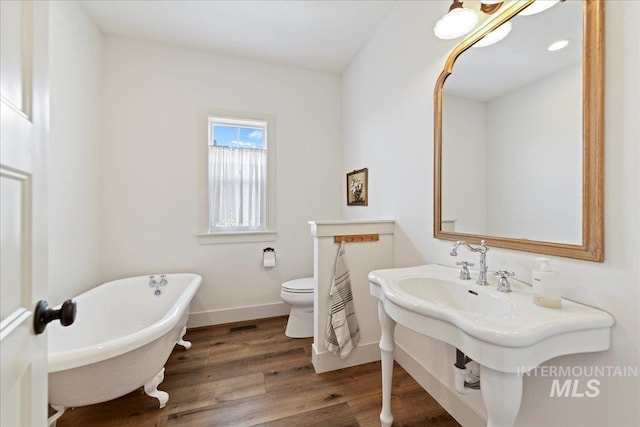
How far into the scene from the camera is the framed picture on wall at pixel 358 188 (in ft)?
8.09

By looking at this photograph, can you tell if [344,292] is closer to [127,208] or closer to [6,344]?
[6,344]

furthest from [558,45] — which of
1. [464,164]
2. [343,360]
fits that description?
[343,360]

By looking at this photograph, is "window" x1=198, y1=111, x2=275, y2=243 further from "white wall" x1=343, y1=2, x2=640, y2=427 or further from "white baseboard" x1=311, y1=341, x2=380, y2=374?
"white baseboard" x1=311, y1=341, x2=380, y2=374

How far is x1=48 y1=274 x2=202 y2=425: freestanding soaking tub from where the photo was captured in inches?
45.5

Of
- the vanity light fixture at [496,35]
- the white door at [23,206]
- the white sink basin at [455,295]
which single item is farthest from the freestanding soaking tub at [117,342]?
the vanity light fixture at [496,35]

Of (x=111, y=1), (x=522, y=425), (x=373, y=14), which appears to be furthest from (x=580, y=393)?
(x=111, y=1)

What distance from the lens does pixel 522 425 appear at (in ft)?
3.52

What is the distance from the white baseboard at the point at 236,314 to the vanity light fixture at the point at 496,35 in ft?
8.86

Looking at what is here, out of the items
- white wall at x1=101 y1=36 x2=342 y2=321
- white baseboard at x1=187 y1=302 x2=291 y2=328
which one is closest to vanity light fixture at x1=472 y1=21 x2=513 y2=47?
white wall at x1=101 y1=36 x2=342 y2=321

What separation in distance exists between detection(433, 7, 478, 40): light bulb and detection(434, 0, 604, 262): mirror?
65 mm

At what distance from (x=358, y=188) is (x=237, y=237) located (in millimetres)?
1365

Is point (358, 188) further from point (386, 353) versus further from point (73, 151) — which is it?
point (73, 151)

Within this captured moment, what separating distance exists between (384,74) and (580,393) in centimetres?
225

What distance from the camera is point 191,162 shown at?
2.54m
